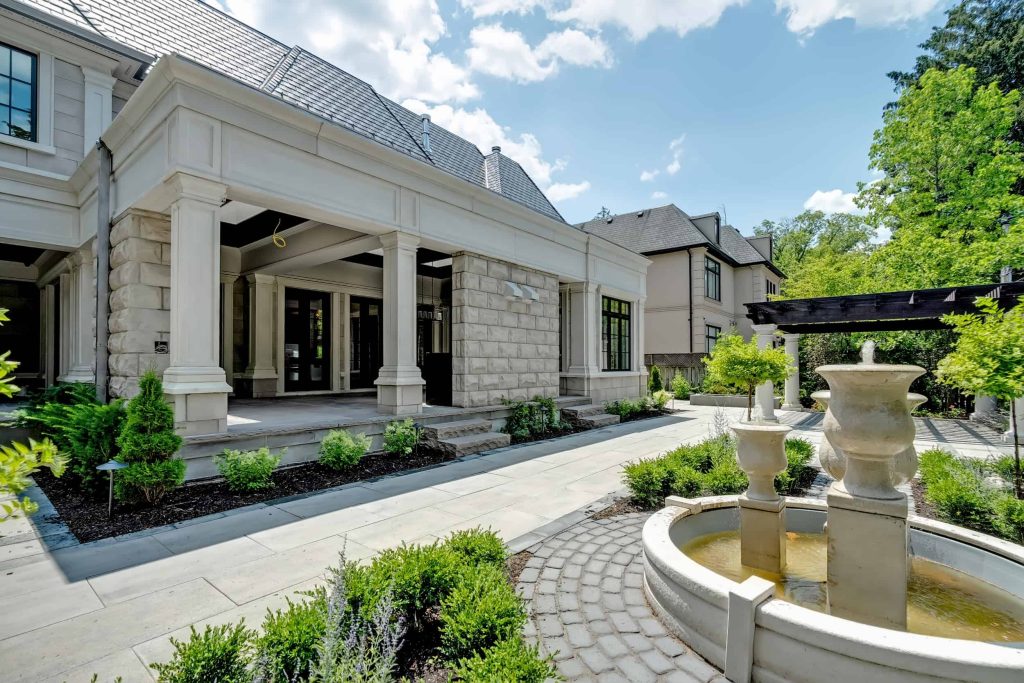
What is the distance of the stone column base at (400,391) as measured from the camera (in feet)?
25.1

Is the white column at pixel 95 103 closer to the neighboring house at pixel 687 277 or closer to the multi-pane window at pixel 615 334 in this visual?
the multi-pane window at pixel 615 334

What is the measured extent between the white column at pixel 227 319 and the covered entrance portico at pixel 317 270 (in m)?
0.05

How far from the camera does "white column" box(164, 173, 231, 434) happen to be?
5477mm

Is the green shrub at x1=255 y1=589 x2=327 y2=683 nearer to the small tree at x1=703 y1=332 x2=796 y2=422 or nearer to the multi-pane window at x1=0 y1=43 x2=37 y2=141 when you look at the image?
the small tree at x1=703 y1=332 x2=796 y2=422

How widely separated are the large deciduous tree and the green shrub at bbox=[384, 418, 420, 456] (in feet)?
50.3

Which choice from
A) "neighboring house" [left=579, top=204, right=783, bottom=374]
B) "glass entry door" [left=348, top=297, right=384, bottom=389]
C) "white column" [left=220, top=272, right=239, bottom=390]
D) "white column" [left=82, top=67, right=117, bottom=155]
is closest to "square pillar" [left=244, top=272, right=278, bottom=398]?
"white column" [left=220, top=272, right=239, bottom=390]

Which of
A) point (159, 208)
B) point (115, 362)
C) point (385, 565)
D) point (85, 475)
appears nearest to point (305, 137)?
point (159, 208)

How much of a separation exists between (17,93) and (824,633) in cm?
1233

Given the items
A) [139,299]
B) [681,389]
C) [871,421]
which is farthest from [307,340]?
[681,389]

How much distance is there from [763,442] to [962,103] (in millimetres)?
17900

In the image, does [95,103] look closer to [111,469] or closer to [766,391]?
[111,469]

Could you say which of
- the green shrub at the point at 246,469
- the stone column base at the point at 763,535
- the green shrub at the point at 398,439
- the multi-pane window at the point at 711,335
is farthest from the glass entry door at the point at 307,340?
the multi-pane window at the point at 711,335

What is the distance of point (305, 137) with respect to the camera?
6535 mm

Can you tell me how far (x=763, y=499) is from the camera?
11.0 feet
